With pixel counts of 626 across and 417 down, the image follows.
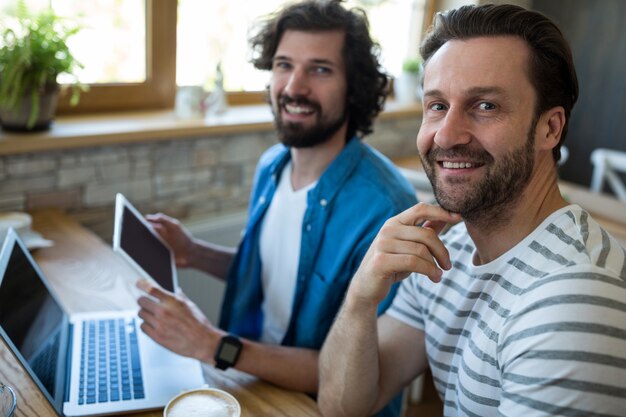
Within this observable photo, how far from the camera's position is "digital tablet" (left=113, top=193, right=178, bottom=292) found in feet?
4.00

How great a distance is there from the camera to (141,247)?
4.48 feet

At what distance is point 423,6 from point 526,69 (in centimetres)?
249

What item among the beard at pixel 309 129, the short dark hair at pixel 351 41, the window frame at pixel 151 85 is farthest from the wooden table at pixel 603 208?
the window frame at pixel 151 85

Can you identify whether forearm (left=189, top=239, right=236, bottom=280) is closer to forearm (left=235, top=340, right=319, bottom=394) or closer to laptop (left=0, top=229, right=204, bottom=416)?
laptop (left=0, top=229, right=204, bottom=416)

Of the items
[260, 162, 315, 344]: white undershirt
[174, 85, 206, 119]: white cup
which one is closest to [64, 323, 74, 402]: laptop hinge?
[260, 162, 315, 344]: white undershirt

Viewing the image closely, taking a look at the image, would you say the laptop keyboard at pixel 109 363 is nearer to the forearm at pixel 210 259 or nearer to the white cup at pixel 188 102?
the forearm at pixel 210 259

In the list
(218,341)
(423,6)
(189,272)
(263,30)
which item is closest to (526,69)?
(218,341)

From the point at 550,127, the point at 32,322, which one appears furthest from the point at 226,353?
the point at 550,127

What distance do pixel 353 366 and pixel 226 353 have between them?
0.87ft

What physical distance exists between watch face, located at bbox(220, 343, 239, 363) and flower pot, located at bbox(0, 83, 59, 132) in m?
1.06

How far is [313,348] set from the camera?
1.54 metres

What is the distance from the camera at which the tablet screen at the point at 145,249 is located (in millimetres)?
1272

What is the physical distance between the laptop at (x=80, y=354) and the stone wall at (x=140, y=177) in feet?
2.42

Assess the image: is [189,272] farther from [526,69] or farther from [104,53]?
[526,69]
